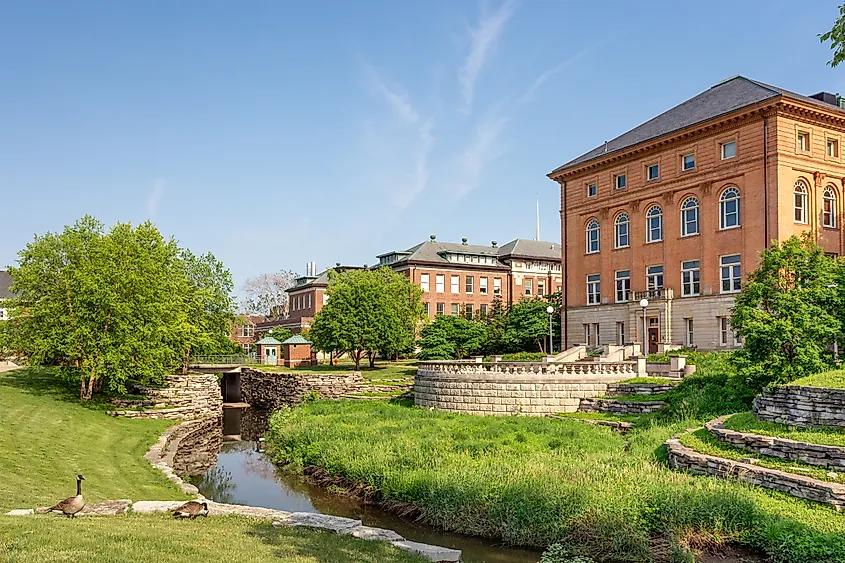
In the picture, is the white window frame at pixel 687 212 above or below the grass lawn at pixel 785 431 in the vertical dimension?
above

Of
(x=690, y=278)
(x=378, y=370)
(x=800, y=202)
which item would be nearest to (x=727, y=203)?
(x=800, y=202)

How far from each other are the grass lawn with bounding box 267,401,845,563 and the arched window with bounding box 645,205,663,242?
20725mm

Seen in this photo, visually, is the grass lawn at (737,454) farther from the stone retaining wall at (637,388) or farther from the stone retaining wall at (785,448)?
the stone retaining wall at (637,388)

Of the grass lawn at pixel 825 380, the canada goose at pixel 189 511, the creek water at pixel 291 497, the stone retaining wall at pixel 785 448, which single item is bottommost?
the creek water at pixel 291 497

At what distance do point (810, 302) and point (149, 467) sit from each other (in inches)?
893

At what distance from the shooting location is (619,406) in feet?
99.7

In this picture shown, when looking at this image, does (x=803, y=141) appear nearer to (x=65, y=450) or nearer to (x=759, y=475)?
(x=759, y=475)

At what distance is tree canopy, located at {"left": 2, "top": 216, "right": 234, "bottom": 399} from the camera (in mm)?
35031

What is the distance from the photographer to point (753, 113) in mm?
38500

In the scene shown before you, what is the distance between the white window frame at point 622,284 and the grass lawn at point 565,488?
2063cm

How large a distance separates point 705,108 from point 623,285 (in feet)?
39.7

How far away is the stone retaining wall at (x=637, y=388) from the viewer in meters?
30.5

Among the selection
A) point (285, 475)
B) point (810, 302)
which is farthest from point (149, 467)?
point (810, 302)

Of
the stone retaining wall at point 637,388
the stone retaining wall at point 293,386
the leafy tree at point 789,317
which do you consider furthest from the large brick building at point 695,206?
the stone retaining wall at point 293,386
